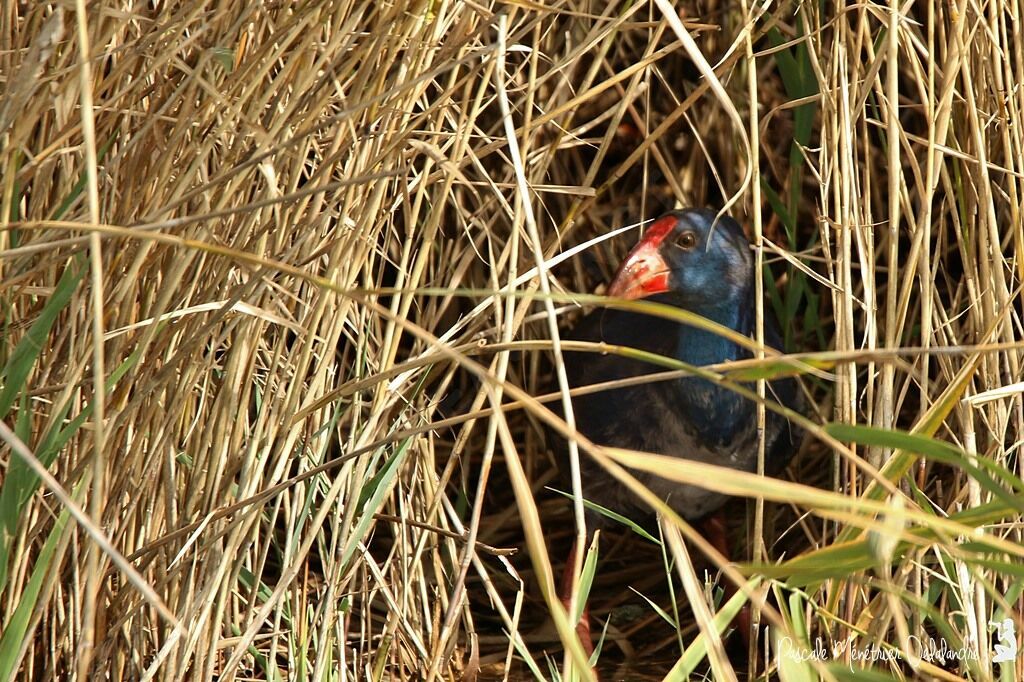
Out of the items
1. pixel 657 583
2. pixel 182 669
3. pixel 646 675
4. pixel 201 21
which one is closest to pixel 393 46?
pixel 201 21

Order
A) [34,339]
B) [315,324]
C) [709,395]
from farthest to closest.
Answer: [709,395], [315,324], [34,339]

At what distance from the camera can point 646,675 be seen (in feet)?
8.13

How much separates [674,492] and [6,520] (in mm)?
1470

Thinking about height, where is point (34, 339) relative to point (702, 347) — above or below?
above

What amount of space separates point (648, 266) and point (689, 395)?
29 centimetres

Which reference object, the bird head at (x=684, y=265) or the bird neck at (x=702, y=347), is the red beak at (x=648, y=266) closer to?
the bird head at (x=684, y=265)

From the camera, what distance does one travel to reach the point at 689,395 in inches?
98.3

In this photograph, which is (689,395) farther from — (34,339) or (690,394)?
(34,339)

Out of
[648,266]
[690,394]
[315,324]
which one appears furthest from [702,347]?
[315,324]

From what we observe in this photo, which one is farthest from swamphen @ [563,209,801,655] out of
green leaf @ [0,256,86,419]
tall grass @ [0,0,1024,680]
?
green leaf @ [0,256,86,419]

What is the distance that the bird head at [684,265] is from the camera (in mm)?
2512

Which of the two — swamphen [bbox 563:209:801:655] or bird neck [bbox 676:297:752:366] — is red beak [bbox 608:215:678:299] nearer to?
swamphen [bbox 563:209:801:655]

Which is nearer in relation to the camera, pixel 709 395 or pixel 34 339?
pixel 34 339

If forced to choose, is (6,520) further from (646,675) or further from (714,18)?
(714,18)
